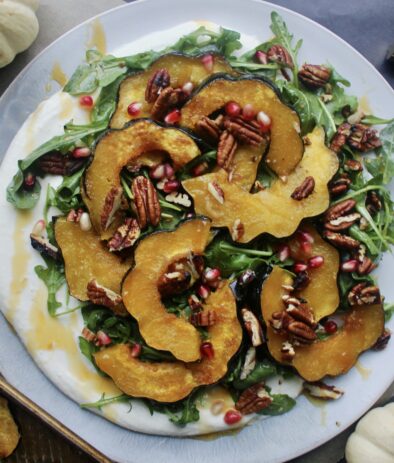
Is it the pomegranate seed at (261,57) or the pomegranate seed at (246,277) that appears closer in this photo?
the pomegranate seed at (246,277)

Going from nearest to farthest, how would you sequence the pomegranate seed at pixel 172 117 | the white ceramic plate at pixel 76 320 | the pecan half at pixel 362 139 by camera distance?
the pomegranate seed at pixel 172 117 → the white ceramic plate at pixel 76 320 → the pecan half at pixel 362 139

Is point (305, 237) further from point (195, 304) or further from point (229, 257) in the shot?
point (195, 304)

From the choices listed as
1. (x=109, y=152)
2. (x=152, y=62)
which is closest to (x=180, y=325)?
→ (x=109, y=152)

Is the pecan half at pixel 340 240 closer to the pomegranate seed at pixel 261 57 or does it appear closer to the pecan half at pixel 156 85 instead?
the pomegranate seed at pixel 261 57

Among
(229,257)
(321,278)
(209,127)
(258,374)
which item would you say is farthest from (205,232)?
(258,374)

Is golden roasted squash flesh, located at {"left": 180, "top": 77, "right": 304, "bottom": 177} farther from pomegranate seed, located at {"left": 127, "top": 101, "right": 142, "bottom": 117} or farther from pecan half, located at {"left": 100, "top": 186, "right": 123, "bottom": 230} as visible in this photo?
pecan half, located at {"left": 100, "top": 186, "right": 123, "bottom": 230}

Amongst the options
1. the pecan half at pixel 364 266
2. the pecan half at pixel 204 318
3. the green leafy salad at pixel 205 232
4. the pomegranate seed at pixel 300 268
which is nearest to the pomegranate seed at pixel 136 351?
the green leafy salad at pixel 205 232

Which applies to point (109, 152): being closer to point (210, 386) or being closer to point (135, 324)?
point (135, 324)
